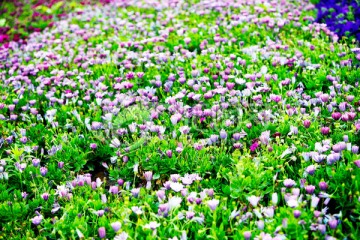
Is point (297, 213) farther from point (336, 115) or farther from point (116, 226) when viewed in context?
point (336, 115)

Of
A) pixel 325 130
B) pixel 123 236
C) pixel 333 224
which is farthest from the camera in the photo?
pixel 325 130

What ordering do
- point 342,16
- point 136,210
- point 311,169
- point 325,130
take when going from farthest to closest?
point 342,16
point 325,130
point 311,169
point 136,210

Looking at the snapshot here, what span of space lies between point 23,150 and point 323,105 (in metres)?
3.14

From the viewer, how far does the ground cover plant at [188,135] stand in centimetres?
338

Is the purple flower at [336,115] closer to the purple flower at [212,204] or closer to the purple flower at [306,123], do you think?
the purple flower at [306,123]

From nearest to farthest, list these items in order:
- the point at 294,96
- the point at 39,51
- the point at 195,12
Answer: the point at 294,96 → the point at 39,51 → the point at 195,12

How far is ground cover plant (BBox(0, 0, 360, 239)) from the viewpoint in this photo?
11.1 feet

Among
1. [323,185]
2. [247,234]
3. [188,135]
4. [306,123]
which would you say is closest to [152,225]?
[247,234]

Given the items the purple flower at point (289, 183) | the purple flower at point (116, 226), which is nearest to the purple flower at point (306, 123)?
the purple flower at point (289, 183)

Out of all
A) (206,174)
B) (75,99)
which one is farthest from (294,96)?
(75,99)

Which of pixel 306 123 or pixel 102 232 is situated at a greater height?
pixel 306 123

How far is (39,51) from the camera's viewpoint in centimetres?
743

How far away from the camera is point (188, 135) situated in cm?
446

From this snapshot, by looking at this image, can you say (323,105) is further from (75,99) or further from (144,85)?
(75,99)
